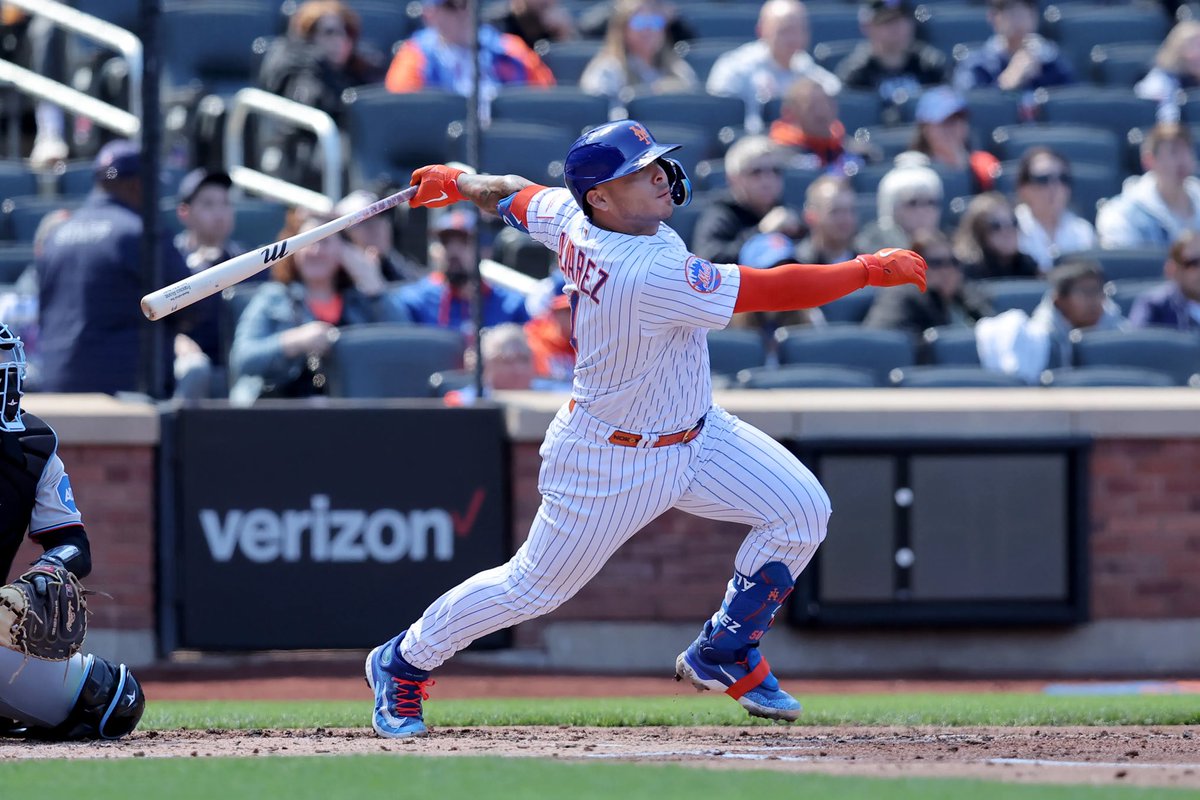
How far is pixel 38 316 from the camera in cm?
867

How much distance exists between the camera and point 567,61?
1166cm

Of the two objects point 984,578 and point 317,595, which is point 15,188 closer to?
point 317,595

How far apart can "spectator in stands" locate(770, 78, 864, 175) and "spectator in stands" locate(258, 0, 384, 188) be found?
2435 millimetres

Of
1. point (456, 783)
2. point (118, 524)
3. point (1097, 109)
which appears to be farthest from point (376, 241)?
point (456, 783)

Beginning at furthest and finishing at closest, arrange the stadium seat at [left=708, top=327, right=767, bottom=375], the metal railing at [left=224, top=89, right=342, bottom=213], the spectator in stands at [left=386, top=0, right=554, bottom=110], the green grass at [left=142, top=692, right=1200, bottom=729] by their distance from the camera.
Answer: the spectator in stands at [left=386, top=0, right=554, bottom=110] → the metal railing at [left=224, top=89, right=342, bottom=213] → the stadium seat at [left=708, top=327, right=767, bottom=375] → the green grass at [left=142, top=692, right=1200, bottom=729]

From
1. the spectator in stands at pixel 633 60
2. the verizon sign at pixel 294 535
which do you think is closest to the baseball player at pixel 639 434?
the verizon sign at pixel 294 535

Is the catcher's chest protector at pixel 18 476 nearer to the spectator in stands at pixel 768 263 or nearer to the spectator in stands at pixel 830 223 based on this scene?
the spectator in stands at pixel 768 263

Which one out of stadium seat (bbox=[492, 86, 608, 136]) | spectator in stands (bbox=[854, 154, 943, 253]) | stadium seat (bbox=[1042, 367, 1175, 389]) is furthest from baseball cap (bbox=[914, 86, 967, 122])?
stadium seat (bbox=[1042, 367, 1175, 389])

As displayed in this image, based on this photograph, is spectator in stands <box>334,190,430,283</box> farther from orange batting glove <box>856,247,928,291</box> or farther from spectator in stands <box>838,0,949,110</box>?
orange batting glove <box>856,247,928,291</box>

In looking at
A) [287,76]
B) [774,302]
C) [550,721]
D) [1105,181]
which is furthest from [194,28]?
[774,302]

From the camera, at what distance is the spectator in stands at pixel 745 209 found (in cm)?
925

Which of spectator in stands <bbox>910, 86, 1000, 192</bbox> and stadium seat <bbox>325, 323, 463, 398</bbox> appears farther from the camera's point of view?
spectator in stands <bbox>910, 86, 1000, 192</bbox>

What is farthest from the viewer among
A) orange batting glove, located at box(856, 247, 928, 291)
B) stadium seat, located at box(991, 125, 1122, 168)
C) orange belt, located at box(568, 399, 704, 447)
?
stadium seat, located at box(991, 125, 1122, 168)

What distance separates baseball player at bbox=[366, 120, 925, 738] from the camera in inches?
202
